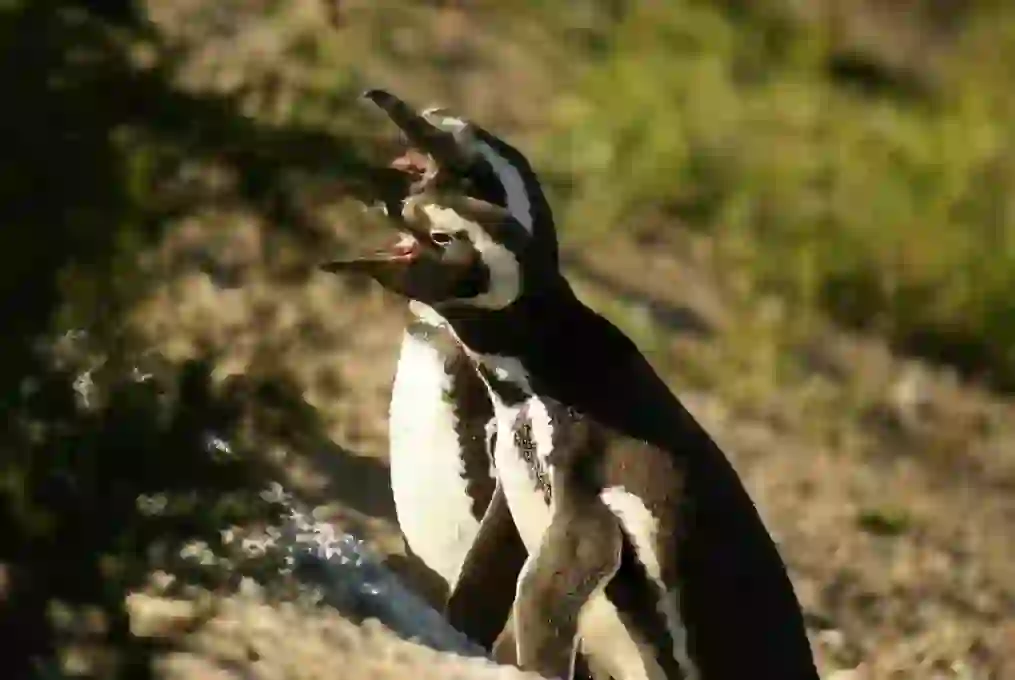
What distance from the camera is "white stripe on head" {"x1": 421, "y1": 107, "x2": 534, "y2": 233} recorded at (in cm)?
107

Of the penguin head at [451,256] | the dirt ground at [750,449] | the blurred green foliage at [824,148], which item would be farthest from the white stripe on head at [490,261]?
the blurred green foliage at [824,148]

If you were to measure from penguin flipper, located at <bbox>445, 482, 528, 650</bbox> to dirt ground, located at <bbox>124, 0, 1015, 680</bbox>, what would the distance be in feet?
0.18

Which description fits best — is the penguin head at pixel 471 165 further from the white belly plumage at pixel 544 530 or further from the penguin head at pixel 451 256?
the white belly plumage at pixel 544 530

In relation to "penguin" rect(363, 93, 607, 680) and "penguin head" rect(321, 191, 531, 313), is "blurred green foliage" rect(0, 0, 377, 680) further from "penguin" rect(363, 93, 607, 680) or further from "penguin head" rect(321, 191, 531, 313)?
"penguin head" rect(321, 191, 531, 313)

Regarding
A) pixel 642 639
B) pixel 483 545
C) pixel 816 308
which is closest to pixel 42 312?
pixel 483 545

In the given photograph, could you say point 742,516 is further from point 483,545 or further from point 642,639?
point 483,545

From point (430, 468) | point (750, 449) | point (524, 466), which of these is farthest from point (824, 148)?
point (524, 466)

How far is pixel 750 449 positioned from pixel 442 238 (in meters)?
1.02

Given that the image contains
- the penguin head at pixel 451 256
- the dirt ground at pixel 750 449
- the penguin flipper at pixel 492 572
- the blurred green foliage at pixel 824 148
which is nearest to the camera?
the penguin head at pixel 451 256

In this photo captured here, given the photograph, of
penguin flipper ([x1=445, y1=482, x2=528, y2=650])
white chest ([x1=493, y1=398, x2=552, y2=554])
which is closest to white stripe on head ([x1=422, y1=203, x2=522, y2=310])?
white chest ([x1=493, y1=398, x2=552, y2=554])

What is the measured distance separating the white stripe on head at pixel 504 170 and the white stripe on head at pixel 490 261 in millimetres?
49

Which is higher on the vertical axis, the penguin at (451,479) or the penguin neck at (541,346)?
the penguin neck at (541,346)

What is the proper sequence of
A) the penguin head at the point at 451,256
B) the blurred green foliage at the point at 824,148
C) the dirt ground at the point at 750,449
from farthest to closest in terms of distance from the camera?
the blurred green foliage at the point at 824,148 → the dirt ground at the point at 750,449 → the penguin head at the point at 451,256

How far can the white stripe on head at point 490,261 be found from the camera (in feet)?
3.34
